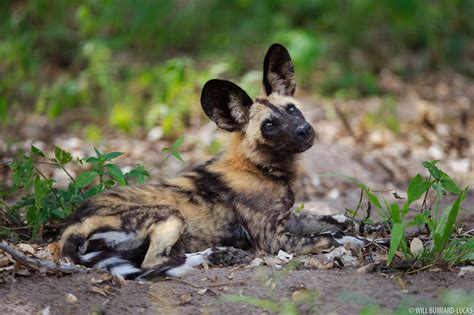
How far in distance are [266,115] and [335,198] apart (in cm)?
206

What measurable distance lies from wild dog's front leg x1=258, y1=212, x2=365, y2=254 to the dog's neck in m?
0.46

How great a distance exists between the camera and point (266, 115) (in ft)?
18.2

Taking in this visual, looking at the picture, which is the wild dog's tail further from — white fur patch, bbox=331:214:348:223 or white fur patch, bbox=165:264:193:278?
white fur patch, bbox=331:214:348:223

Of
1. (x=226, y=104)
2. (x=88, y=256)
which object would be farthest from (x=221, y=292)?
(x=226, y=104)

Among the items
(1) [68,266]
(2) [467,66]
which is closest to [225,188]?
(1) [68,266]

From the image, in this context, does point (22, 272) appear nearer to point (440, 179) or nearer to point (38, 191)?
point (38, 191)

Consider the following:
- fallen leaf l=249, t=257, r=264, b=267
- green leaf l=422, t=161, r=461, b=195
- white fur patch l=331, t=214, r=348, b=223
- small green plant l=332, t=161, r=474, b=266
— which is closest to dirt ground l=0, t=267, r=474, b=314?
small green plant l=332, t=161, r=474, b=266

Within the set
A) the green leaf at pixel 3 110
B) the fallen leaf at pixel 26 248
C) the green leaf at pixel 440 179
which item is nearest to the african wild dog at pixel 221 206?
the fallen leaf at pixel 26 248

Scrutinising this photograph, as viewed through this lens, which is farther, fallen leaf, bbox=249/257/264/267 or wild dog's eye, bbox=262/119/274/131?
wild dog's eye, bbox=262/119/274/131

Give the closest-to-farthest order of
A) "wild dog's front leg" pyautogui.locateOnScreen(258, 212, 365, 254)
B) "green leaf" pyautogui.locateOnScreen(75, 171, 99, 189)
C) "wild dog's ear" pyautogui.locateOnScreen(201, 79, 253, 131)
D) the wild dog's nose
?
"wild dog's front leg" pyautogui.locateOnScreen(258, 212, 365, 254), "green leaf" pyautogui.locateOnScreen(75, 171, 99, 189), the wild dog's nose, "wild dog's ear" pyautogui.locateOnScreen(201, 79, 253, 131)

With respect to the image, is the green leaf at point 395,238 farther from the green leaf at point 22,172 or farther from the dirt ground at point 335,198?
the green leaf at point 22,172

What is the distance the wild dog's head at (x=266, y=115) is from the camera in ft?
17.9

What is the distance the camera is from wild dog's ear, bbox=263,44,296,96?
568cm

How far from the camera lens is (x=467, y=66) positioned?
11.6 metres
